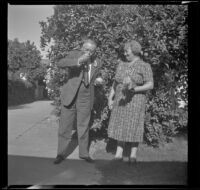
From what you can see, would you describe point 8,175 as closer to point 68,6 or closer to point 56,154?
point 56,154

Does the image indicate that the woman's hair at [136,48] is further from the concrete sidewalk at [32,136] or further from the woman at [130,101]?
the concrete sidewalk at [32,136]

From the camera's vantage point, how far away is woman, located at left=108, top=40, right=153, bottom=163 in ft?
15.7

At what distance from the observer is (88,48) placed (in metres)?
4.99

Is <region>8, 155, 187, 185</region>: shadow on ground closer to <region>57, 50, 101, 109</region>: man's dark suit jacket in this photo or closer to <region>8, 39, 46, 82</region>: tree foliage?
<region>57, 50, 101, 109</region>: man's dark suit jacket

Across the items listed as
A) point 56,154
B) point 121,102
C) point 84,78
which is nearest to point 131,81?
point 121,102

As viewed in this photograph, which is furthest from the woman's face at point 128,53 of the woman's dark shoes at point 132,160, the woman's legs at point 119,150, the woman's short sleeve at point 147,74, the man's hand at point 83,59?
the woman's dark shoes at point 132,160

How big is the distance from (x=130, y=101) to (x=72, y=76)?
93 cm

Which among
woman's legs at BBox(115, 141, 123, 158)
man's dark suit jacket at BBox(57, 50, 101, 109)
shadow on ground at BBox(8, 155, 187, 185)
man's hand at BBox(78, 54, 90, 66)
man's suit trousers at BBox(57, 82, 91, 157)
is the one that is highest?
man's hand at BBox(78, 54, 90, 66)

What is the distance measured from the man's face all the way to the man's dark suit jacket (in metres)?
0.09

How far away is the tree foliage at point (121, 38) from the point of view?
5.06 metres

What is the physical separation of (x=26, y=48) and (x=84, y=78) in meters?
1.04

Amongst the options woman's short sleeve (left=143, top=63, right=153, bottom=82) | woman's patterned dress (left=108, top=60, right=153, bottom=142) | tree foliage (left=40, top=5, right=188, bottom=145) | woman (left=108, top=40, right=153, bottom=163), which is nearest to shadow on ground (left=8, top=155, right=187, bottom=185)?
woman (left=108, top=40, right=153, bottom=163)

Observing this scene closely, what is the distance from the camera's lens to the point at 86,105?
4930mm
